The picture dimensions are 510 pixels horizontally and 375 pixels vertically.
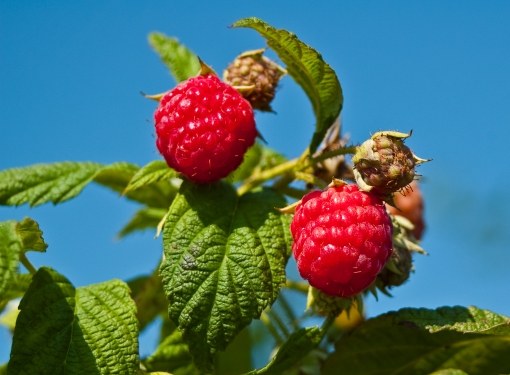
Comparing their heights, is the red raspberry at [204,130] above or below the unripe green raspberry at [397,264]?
above

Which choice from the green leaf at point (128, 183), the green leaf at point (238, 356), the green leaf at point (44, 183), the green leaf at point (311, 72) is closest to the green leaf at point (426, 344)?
the green leaf at point (311, 72)

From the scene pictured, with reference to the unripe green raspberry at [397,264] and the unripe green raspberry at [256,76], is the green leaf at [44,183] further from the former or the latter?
the unripe green raspberry at [397,264]

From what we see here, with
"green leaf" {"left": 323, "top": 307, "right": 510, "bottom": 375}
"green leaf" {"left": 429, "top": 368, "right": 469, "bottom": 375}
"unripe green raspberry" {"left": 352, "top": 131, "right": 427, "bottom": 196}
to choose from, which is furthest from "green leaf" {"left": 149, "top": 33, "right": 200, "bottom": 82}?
"green leaf" {"left": 429, "top": 368, "right": 469, "bottom": 375}

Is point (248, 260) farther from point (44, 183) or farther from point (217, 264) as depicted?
point (44, 183)

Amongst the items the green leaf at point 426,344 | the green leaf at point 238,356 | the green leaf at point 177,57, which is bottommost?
the green leaf at point 426,344

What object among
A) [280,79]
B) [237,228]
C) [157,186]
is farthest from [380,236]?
[157,186]

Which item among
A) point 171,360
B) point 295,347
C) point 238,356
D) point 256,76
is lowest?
point 295,347

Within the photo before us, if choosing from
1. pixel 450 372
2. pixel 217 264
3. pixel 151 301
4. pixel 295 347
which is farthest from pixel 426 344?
pixel 151 301
